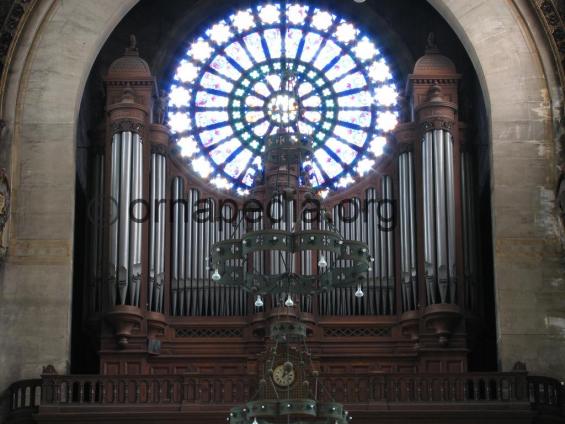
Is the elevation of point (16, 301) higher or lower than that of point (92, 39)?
lower

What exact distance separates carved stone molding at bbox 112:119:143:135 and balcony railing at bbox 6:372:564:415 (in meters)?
4.94

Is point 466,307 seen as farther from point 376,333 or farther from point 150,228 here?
point 150,228

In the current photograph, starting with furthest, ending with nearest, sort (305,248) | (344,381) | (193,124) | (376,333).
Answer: (193,124) → (376,333) → (344,381) → (305,248)

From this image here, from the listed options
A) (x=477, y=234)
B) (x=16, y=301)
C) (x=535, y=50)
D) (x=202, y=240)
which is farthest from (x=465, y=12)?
(x=16, y=301)

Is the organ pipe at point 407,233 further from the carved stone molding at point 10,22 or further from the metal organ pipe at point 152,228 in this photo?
the carved stone molding at point 10,22

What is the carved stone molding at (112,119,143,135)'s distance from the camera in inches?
1292

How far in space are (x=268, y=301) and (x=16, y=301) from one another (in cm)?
436

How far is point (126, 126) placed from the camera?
32812 mm

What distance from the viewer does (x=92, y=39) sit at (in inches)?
1284

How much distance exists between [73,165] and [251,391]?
5.17 meters

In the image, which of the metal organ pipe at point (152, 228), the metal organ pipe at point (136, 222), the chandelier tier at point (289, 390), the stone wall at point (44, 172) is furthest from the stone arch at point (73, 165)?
the chandelier tier at point (289, 390)

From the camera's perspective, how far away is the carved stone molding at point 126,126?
32812mm

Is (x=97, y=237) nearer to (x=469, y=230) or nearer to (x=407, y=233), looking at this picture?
(x=407, y=233)

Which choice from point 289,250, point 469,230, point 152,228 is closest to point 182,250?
point 152,228
